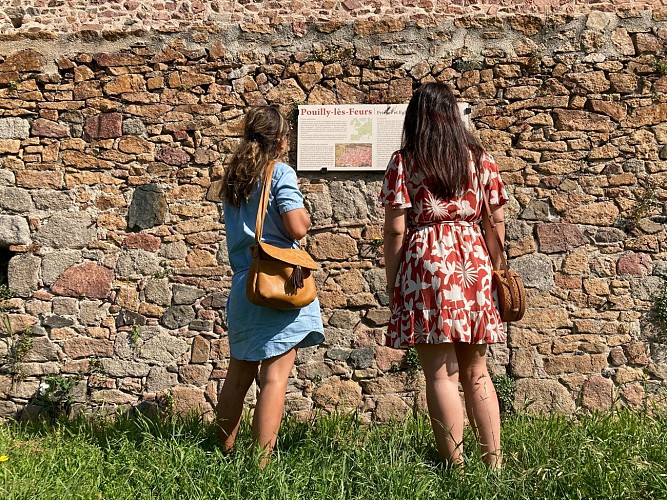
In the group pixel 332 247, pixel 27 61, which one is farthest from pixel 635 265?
pixel 27 61

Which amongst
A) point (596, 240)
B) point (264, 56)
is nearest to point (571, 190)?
point (596, 240)

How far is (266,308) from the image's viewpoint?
115 inches

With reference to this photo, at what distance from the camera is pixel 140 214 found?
444 cm

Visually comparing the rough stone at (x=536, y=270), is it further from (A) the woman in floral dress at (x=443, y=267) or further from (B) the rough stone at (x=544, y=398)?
(A) the woman in floral dress at (x=443, y=267)

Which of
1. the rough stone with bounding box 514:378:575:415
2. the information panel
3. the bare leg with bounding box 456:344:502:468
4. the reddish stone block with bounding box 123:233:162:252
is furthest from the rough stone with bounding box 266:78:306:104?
the rough stone with bounding box 514:378:575:415

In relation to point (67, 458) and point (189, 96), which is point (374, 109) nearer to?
point (189, 96)

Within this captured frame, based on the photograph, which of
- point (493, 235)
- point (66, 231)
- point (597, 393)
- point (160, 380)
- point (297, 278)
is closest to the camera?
point (297, 278)

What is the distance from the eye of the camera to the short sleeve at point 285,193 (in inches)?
114

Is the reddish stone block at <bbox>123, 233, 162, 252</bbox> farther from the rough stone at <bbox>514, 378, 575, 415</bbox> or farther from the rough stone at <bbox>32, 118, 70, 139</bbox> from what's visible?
the rough stone at <bbox>514, 378, 575, 415</bbox>

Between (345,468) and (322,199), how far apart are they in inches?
77.9

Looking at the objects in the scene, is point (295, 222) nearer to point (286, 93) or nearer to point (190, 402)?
point (286, 93)

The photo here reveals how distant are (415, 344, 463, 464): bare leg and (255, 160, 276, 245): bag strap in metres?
0.82

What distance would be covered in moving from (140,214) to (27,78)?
1.20 metres

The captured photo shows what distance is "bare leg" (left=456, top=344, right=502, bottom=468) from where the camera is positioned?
9.20 ft
